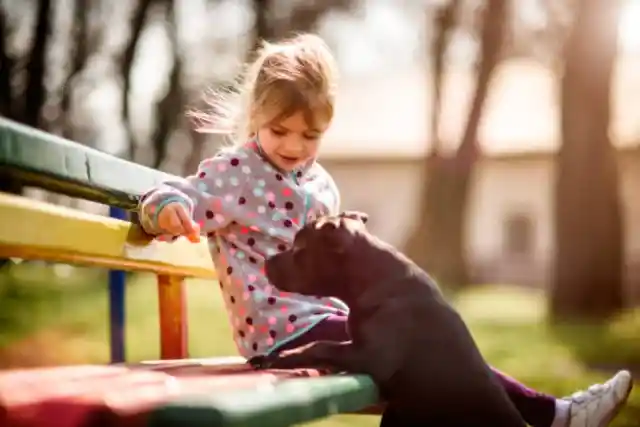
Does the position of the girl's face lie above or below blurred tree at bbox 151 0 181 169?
below

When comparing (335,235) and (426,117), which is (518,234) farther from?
(335,235)

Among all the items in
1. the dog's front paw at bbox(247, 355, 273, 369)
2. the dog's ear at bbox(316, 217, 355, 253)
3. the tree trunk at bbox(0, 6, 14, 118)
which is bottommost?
the dog's front paw at bbox(247, 355, 273, 369)

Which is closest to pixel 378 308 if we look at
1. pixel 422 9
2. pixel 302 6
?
pixel 302 6

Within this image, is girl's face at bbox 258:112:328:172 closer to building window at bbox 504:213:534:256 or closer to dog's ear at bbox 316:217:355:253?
dog's ear at bbox 316:217:355:253

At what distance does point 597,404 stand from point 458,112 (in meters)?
5.79

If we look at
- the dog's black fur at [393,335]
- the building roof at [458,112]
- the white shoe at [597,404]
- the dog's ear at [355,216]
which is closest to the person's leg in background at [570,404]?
the white shoe at [597,404]

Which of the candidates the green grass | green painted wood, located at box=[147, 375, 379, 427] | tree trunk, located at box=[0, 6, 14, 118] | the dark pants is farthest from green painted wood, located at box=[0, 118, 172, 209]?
tree trunk, located at box=[0, 6, 14, 118]

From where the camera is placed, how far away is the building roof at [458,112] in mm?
7203

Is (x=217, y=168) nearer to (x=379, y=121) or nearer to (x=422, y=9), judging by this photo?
(x=422, y=9)

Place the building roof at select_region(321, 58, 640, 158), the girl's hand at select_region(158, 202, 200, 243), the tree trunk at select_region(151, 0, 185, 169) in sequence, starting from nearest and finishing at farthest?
the girl's hand at select_region(158, 202, 200, 243) < the tree trunk at select_region(151, 0, 185, 169) < the building roof at select_region(321, 58, 640, 158)

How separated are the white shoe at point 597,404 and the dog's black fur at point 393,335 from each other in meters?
0.26

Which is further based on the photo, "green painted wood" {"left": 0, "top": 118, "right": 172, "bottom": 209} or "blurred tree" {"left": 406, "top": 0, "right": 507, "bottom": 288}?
"blurred tree" {"left": 406, "top": 0, "right": 507, "bottom": 288}

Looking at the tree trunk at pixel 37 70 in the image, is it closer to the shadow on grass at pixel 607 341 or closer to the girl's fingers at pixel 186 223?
the shadow on grass at pixel 607 341

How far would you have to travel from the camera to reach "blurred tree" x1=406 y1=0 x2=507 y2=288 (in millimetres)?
6340
